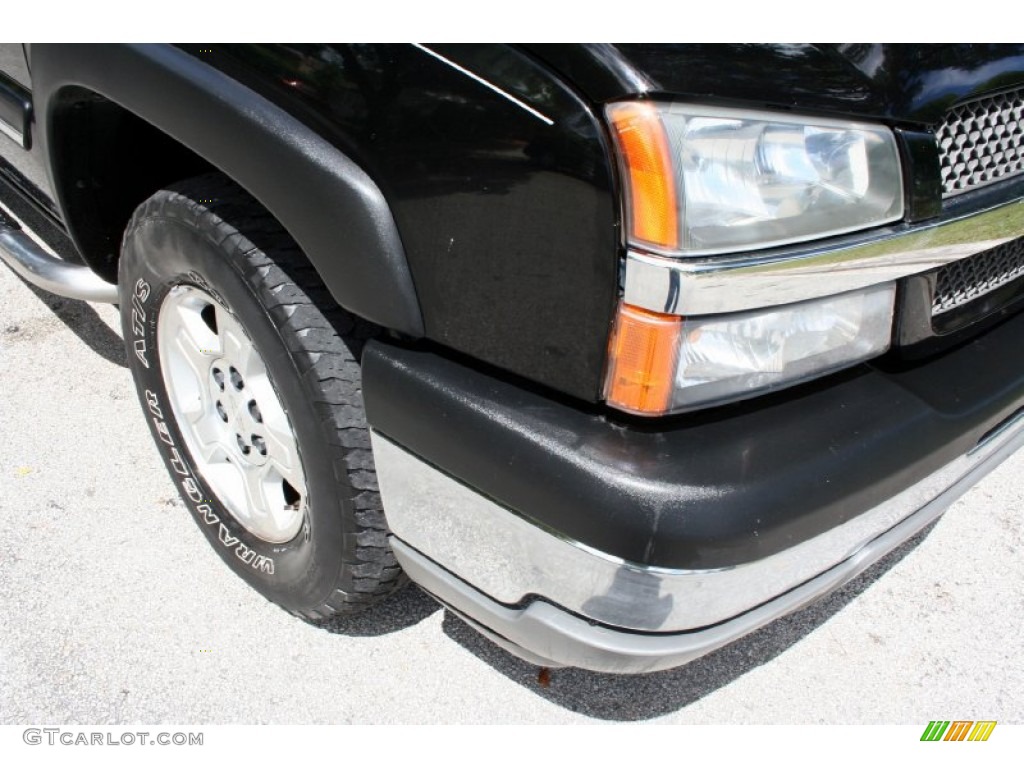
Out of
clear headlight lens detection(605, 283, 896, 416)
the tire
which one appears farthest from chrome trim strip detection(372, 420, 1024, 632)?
clear headlight lens detection(605, 283, 896, 416)

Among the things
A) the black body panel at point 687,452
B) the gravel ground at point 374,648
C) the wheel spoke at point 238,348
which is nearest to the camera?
the black body panel at point 687,452

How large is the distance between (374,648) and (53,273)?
4.50ft

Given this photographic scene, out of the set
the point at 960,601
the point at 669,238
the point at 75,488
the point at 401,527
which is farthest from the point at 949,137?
the point at 75,488

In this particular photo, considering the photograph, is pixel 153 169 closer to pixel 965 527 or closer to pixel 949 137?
pixel 949 137

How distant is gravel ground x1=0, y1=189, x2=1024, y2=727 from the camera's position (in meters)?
2.01

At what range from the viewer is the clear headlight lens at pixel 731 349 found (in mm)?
1258

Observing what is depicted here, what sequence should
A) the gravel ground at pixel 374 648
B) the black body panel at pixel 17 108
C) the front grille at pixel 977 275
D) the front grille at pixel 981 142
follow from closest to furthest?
the front grille at pixel 981 142, the front grille at pixel 977 275, the gravel ground at pixel 374 648, the black body panel at pixel 17 108

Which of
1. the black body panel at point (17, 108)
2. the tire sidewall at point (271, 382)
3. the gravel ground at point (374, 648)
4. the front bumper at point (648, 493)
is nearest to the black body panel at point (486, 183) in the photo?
the front bumper at point (648, 493)

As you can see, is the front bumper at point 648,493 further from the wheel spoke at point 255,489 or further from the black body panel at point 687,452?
the wheel spoke at point 255,489

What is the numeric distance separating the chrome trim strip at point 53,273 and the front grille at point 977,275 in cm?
197

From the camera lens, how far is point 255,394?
6.24 feet

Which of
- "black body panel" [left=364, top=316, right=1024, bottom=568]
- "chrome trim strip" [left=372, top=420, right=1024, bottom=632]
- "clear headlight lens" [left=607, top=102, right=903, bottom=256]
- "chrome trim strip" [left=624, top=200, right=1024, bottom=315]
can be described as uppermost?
"clear headlight lens" [left=607, top=102, right=903, bottom=256]

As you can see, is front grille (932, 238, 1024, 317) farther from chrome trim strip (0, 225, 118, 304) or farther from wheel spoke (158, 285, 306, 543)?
chrome trim strip (0, 225, 118, 304)

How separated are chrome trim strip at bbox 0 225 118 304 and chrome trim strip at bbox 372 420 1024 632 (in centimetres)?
123
